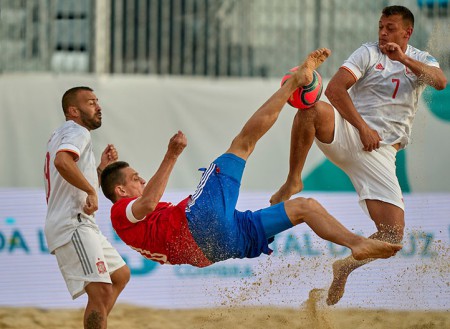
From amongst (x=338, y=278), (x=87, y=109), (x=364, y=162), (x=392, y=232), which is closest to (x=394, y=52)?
(x=364, y=162)

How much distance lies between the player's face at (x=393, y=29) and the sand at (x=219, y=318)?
3021 millimetres

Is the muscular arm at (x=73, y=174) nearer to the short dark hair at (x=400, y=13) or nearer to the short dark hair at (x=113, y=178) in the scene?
the short dark hair at (x=113, y=178)

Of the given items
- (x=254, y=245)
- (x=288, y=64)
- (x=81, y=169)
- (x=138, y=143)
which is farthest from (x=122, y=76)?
(x=254, y=245)

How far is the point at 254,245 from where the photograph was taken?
23.7 feet

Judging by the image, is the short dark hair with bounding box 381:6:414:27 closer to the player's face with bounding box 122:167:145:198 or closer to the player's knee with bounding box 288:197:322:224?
the player's knee with bounding box 288:197:322:224

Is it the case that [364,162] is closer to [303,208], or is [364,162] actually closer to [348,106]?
[348,106]

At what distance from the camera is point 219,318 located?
32.7 ft

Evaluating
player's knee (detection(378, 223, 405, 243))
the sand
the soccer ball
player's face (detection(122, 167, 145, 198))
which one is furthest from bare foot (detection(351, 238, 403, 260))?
the sand

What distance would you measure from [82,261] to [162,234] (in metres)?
0.86

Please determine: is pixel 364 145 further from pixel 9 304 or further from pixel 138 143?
pixel 9 304

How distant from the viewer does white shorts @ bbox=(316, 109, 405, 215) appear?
8008 millimetres

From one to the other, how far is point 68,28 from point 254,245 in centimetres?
526

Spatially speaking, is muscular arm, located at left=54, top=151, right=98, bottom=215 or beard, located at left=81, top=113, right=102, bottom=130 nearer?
muscular arm, located at left=54, top=151, right=98, bottom=215

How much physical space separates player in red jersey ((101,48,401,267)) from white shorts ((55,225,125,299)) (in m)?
0.49
